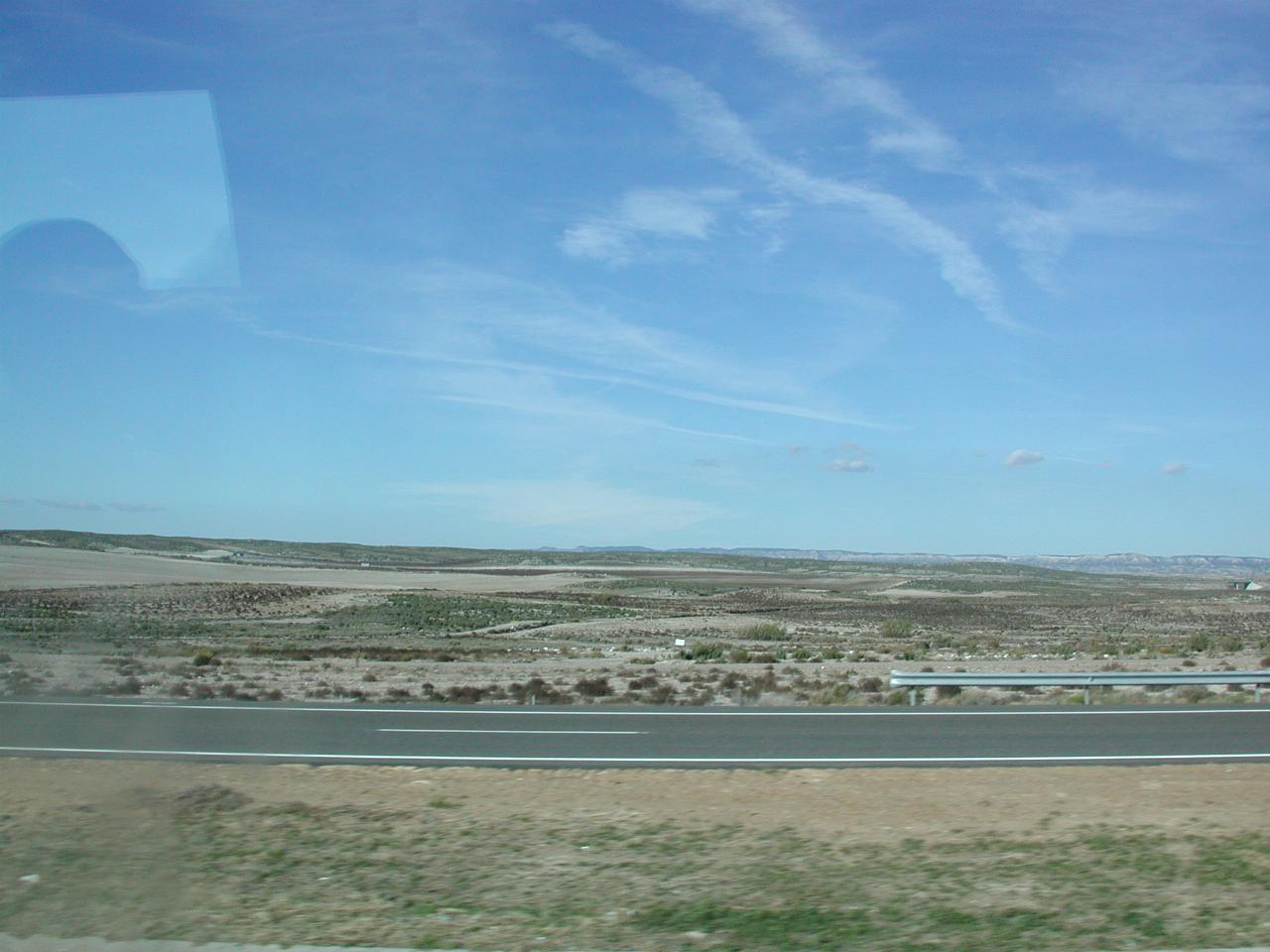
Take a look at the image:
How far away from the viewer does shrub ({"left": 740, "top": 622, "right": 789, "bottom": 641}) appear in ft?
158

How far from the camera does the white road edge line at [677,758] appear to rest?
499 inches

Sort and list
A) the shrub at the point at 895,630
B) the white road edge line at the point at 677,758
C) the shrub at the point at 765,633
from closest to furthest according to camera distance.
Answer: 1. the white road edge line at the point at 677,758
2. the shrub at the point at 765,633
3. the shrub at the point at 895,630

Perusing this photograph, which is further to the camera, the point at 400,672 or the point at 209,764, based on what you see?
the point at 400,672

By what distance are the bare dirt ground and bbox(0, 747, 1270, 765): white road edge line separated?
4.00ft

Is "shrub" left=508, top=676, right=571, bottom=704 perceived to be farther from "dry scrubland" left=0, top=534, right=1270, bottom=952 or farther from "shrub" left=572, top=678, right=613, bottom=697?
"dry scrubland" left=0, top=534, right=1270, bottom=952

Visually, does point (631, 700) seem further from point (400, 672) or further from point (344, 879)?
point (344, 879)

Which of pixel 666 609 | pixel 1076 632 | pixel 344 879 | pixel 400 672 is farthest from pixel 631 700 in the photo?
pixel 666 609

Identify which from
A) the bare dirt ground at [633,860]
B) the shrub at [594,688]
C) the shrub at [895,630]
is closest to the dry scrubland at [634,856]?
the bare dirt ground at [633,860]

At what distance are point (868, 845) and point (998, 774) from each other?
4.00 meters

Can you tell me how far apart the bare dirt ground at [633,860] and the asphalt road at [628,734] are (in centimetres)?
157

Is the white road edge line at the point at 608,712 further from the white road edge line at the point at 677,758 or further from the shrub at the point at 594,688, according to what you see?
the white road edge line at the point at 677,758

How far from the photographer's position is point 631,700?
2094cm

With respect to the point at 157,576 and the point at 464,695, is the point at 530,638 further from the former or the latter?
the point at 157,576

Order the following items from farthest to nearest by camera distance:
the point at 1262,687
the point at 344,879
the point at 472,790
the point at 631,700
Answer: the point at 1262,687 < the point at 631,700 < the point at 472,790 < the point at 344,879
